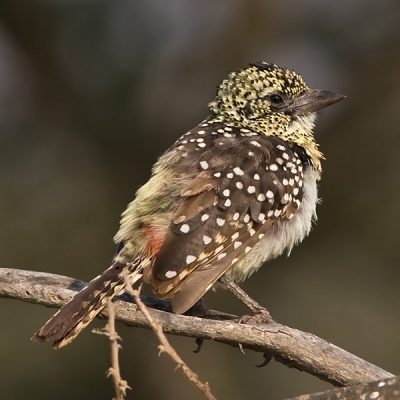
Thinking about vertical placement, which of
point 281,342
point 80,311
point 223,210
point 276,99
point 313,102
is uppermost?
point 276,99

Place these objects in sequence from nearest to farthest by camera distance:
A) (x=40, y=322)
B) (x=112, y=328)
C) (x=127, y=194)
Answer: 1. (x=112, y=328)
2. (x=40, y=322)
3. (x=127, y=194)

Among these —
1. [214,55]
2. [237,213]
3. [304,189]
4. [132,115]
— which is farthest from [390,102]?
[237,213]

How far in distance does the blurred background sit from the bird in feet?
11.6

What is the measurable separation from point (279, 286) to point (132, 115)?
2.54 meters

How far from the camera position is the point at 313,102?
593 centimetres

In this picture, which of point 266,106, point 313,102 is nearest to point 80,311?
point 266,106

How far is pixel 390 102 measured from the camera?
31.4 ft

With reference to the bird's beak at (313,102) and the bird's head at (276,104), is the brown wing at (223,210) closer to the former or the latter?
the bird's head at (276,104)

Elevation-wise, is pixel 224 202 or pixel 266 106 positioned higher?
pixel 266 106

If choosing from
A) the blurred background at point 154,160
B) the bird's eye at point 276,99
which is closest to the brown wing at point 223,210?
the bird's eye at point 276,99

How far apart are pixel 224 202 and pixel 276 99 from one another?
1.16 metres

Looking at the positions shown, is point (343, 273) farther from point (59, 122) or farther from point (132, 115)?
point (59, 122)

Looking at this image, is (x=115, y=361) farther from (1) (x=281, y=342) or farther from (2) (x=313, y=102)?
(2) (x=313, y=102)

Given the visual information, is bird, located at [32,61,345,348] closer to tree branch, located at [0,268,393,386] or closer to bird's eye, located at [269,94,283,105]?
bird's eye, located at [269,94,283,105]
